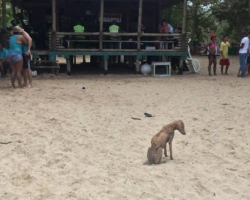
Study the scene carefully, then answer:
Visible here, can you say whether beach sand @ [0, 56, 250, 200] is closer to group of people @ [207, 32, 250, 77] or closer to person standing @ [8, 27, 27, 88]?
person standing @ [8, 27, 27, 88]

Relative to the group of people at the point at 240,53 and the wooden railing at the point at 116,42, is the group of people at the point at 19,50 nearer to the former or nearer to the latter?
the wooden railing at the point at 116,42

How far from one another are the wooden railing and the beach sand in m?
4.00

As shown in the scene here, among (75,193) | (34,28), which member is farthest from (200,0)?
(75,193)

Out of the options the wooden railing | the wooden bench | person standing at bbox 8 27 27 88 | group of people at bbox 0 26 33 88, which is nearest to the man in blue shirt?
the wooden bench

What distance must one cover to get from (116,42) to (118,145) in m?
9.83

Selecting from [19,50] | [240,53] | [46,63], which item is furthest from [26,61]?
[240,53]

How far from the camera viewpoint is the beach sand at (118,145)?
3939 millimetres

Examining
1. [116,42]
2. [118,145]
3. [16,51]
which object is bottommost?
[118,145]

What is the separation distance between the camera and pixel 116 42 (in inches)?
583

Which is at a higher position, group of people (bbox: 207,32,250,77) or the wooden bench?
group of people (bbox: 207,32,250,77)

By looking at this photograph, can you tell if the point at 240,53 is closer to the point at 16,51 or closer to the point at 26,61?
the point at 26,61

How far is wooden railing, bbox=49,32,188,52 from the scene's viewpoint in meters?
13.8

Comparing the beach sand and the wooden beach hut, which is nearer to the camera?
the beach sand

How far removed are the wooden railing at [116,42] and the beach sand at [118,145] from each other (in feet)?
13.1
